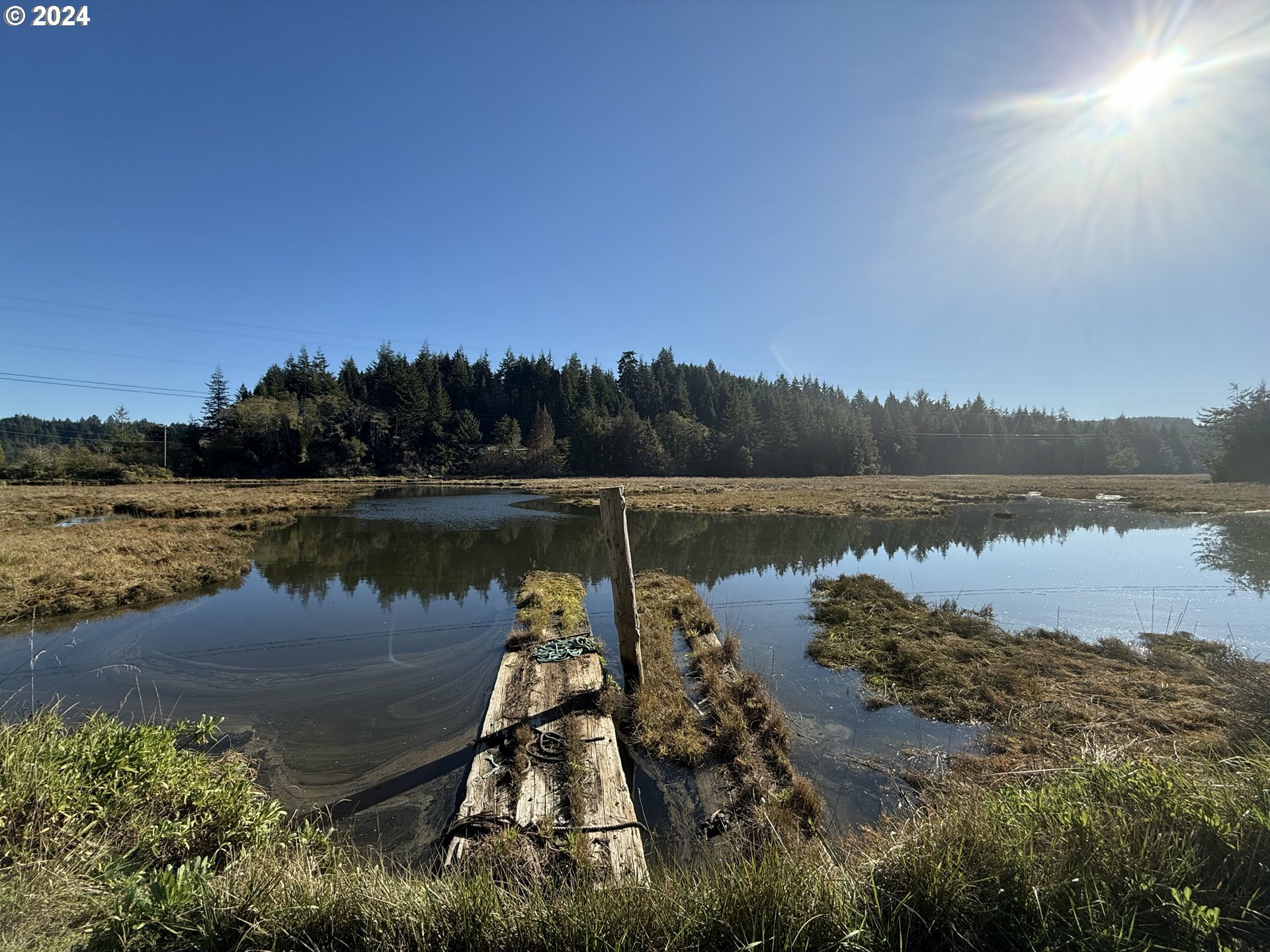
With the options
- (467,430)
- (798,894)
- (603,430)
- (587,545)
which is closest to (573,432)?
(603,430)

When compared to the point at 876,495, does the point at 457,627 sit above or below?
below

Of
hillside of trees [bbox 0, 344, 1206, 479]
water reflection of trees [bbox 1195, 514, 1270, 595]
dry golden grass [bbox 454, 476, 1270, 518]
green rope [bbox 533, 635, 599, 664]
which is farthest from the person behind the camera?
hillside of trees [bbox 0, 344, 1206, 479]

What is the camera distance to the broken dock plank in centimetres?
443

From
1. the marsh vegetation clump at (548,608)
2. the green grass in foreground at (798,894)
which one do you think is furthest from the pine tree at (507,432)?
the green grass in foreground at (798,894)

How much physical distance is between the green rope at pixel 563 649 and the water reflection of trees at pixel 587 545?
5.51 m

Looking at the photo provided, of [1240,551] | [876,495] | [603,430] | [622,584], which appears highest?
[603,430]

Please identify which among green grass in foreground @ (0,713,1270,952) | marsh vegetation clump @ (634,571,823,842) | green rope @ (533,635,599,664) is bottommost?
marsh vegetation clump @ (634,571,823,842)

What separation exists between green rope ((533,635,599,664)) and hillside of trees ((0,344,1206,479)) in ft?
231

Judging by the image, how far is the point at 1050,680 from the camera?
7977mm

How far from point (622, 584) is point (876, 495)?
136 feet

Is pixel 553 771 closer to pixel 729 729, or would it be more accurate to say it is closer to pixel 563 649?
pixel 729 729

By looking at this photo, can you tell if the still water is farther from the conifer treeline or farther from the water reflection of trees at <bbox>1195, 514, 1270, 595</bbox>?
the conifer treeline

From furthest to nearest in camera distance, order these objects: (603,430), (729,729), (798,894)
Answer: (603,430)
(729,729)
(798,894)

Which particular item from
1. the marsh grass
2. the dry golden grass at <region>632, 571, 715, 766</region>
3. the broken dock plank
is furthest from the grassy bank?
the marsh grass
